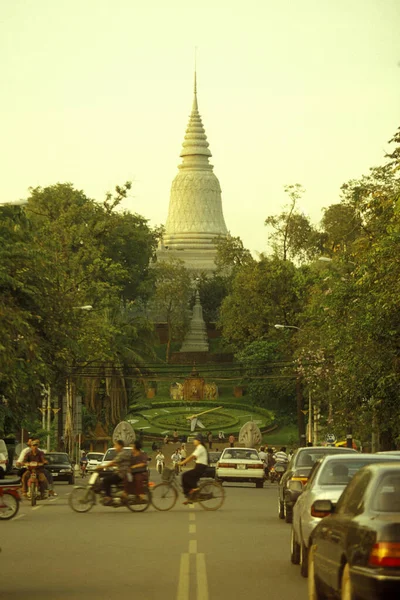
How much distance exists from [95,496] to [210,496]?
7.70ft

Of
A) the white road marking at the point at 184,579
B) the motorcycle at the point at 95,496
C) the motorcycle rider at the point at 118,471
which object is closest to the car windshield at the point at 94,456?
the motorcycle at the point at 95,496

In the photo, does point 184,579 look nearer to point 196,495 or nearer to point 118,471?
point 118,471

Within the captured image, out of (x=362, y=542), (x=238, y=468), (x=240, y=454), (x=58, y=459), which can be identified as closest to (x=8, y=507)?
(x=362, y=542)

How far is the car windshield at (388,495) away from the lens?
951 cm

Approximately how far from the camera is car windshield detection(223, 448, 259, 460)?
43594 mm

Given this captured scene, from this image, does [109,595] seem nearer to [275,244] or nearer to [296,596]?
[296,596]

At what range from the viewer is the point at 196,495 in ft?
89.9

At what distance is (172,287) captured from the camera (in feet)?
351

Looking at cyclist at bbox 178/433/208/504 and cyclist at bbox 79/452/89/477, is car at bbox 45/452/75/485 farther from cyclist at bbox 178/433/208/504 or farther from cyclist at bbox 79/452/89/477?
cyclist at bbox 178/433/208/504

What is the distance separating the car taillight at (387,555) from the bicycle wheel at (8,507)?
53.3ft

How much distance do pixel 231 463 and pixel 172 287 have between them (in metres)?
64.0

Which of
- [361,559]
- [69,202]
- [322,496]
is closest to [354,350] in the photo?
[322,496]

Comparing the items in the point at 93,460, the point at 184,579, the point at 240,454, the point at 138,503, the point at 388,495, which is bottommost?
the point at 184,579

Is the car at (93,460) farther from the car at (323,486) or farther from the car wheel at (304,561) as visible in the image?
the car wheel at (304,561)
